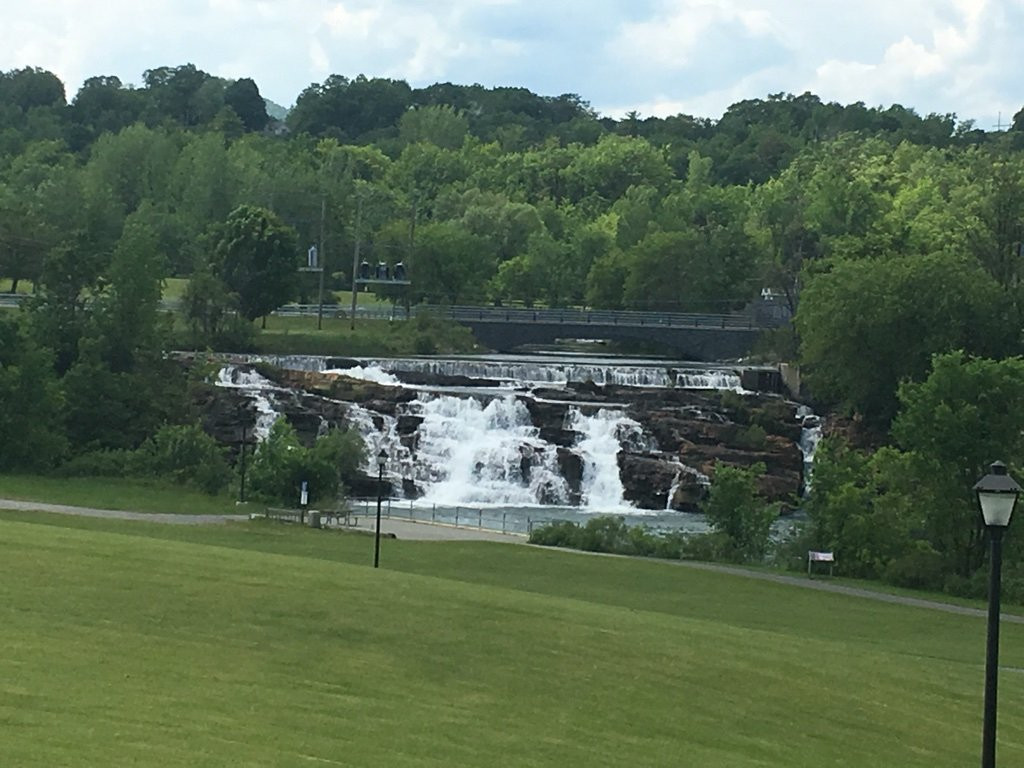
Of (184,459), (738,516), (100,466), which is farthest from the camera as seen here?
(100,466)

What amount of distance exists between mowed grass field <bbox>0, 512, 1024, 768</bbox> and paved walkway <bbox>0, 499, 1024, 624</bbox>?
35.4 ft

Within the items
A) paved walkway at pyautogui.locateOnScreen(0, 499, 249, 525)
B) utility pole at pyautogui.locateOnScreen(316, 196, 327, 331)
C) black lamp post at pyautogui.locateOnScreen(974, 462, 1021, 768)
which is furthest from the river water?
black lamp post at pyautogui.locateOnScreen(974, 462, 1021, 768)

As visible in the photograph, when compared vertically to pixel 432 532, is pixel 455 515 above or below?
above

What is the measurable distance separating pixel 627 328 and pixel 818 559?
49.7 metres

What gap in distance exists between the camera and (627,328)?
96438 mm

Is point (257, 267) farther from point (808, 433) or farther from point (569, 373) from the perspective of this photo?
point (808, 433)

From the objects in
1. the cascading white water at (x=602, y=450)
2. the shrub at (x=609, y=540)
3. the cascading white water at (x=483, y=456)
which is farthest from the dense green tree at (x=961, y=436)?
the cascading white water at (x=483, y=456)

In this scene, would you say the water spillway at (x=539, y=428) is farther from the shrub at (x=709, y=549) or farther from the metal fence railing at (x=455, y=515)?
the shrub at (x=709, y=549)

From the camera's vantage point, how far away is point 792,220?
114312 mm

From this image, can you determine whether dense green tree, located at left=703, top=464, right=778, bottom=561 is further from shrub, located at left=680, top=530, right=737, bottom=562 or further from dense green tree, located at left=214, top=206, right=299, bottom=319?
dense green tree, located at left=214, top=206, right=299, bottom=319

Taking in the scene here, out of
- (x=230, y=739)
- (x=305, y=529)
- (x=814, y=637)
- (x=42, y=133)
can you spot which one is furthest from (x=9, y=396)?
(x=42, y=133)

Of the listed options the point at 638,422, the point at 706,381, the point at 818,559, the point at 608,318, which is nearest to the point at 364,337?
the point at 608,318

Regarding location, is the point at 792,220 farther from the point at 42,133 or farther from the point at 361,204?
the point at 42,133

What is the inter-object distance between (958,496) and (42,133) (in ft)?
453
